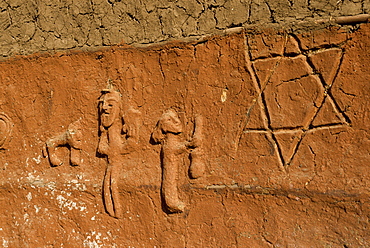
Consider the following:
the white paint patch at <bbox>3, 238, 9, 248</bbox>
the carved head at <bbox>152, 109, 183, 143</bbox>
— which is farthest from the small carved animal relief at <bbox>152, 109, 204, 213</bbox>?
the white paint patch at <bbox>3, 238, 9, 248</bbox>

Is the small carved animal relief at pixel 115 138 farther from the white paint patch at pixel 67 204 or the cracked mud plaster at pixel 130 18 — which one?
the cracked mud plaster at pixel 130 18

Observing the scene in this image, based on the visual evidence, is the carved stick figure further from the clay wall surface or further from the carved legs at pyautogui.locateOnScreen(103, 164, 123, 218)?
the carved legs at pyautogui.locateOnScreen(103, 164, 123, 218)

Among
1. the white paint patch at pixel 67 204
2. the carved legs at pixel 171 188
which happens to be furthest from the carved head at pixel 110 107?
the white paint patch at pixel 67 204

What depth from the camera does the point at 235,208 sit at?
2.35 meters

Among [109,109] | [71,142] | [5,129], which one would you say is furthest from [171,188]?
[5,129]

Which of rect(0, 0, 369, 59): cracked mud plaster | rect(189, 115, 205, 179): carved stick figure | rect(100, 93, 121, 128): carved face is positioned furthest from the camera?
rect(100, 93, 121, 128): carved face

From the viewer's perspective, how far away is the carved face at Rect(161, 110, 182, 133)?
7.99 feet

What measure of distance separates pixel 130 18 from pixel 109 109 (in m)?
0.63

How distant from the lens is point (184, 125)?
8.08 ft

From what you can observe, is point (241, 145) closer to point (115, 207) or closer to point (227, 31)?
point (227, 31)

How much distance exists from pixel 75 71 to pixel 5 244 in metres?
1.44

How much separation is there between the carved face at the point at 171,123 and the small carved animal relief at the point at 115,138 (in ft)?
0.67

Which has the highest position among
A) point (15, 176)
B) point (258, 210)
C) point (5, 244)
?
point (15, 176)

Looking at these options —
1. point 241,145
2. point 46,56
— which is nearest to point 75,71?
point 46,56
